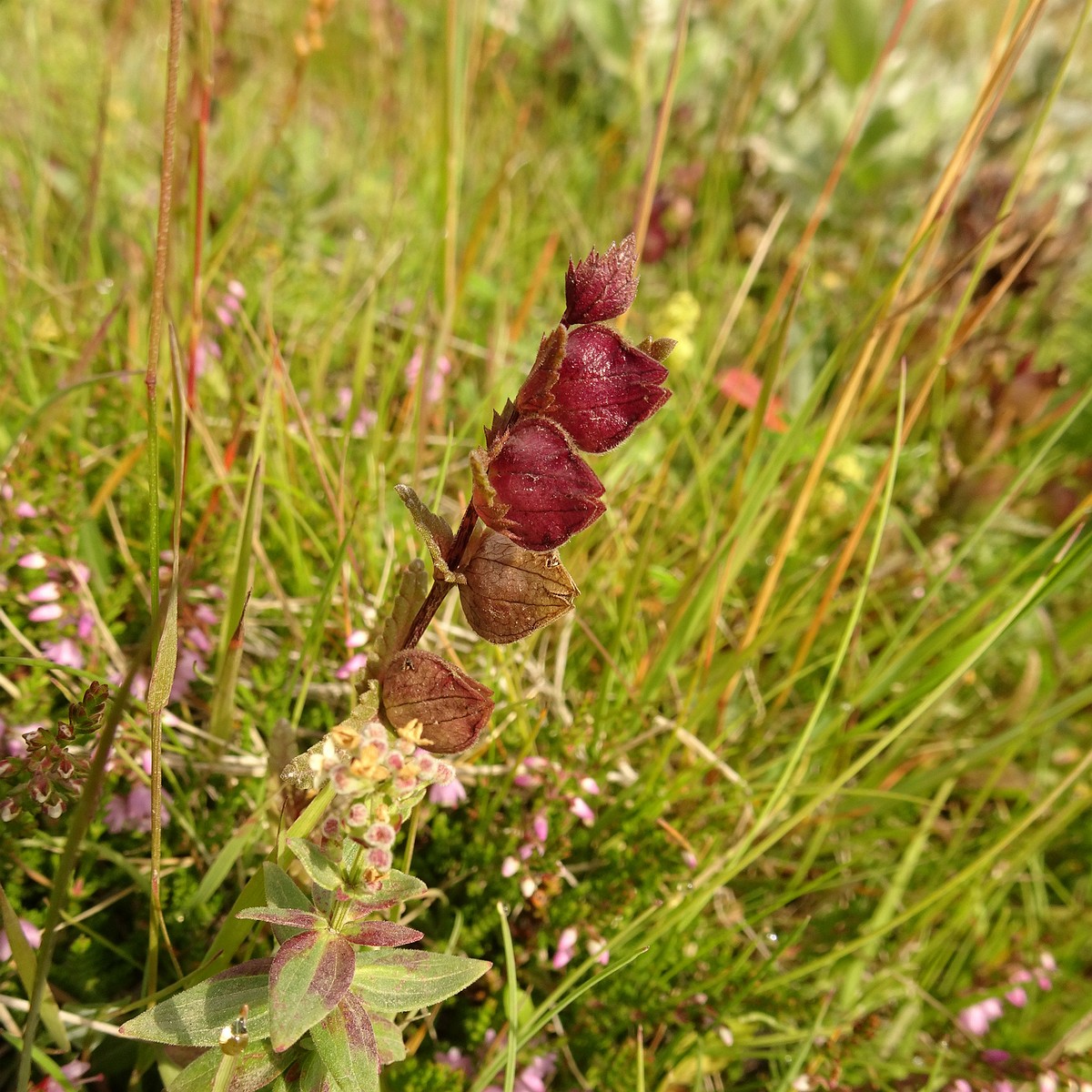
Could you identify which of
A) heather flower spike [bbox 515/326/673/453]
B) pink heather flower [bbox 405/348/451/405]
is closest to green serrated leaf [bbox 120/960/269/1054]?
heather flower spike [bbox 515/326/673/453]

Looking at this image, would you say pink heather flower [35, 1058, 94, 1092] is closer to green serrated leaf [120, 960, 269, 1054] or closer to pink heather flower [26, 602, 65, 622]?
green serrated leaf [120, 960, 269, 1054]

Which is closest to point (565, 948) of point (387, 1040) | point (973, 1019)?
point (387, 1040)

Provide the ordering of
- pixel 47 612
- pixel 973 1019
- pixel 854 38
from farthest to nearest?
pixel 854 38
pixel 973 1019
pixel 47 612

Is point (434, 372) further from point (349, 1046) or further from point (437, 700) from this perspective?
point (349, 1046)

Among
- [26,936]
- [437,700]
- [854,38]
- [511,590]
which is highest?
[854,38]

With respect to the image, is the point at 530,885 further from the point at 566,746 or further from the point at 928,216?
the point at 928,216

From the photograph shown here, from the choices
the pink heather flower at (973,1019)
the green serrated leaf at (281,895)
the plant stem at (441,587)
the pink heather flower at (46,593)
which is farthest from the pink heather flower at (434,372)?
the pink heather flower at (973,1019)
